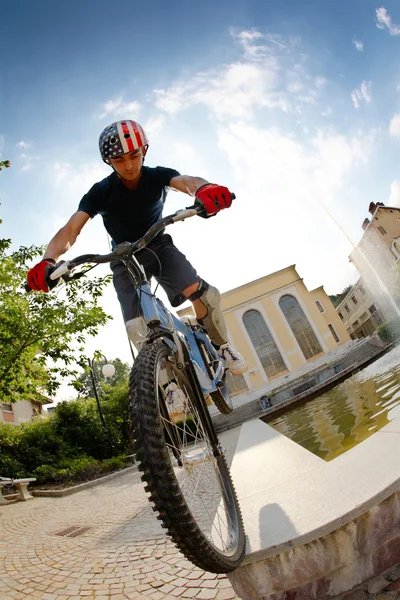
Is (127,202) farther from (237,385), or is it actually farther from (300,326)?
(300,326)

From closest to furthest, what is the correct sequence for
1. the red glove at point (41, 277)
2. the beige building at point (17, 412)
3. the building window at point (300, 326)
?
the red glove at point (41, 277) < the beige building at point (17, 412) < the building window at point (300, 326)

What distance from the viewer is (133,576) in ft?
7.03

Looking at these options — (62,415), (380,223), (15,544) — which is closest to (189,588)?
(15,544)

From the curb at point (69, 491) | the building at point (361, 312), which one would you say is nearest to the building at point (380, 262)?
the building at point (361, 312)

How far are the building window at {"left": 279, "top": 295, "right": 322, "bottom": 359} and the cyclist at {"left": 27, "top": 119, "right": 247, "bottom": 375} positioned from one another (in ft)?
111

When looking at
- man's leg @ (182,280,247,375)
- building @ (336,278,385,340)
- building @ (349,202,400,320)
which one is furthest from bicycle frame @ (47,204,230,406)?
building @ (336,278,385,340)

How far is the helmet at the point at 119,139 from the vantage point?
230 centimetres

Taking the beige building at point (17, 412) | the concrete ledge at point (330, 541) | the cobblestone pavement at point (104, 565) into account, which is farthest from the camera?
the beige building at point (17, 412)

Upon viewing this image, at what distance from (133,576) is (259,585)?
120 cm

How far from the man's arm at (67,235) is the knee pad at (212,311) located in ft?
3.60

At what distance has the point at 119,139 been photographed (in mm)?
2301

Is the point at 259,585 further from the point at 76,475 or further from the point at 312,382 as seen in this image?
the point at 312,382

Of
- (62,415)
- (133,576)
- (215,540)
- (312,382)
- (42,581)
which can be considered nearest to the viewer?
(215,540)

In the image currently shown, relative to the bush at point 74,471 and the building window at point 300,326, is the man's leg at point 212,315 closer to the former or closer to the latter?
the bush at point 74,471
